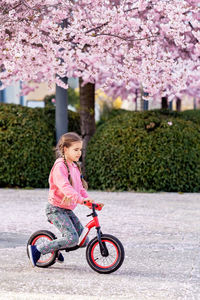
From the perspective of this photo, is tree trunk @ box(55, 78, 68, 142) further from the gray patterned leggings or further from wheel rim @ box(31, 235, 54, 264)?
the gray patterned leggings

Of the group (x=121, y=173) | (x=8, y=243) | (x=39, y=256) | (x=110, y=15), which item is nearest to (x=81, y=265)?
(x=39, y=256)

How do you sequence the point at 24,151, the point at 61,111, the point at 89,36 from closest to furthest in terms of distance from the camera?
the point at 89,36 → the point at 24,151 → the point at 61,111

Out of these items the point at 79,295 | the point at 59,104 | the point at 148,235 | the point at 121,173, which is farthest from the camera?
the point at 59,104

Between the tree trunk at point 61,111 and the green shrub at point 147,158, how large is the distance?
2.82 ft

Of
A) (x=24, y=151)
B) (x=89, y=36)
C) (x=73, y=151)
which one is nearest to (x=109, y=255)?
(x=73, y=151)

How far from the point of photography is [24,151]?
10516mm

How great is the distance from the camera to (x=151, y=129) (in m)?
10.9

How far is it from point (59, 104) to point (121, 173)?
2.02 metres

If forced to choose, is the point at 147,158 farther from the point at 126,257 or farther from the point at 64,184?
the point at 64,184

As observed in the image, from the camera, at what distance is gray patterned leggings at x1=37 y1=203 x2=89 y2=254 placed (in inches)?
198

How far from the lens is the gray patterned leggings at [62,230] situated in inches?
198

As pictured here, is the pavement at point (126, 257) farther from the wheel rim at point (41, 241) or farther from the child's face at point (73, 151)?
the child's face at point (73, 151)

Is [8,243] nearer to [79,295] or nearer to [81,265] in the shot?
[81,265]

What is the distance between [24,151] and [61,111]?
129 cm
